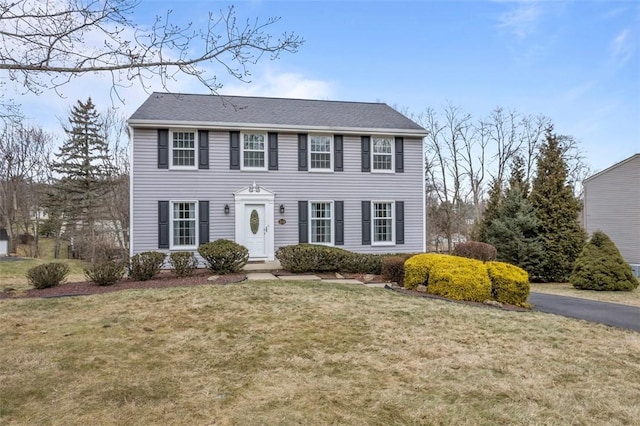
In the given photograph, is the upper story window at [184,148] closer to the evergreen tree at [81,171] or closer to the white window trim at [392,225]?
the white window trim at [392,225]

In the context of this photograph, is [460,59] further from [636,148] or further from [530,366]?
[530,366]

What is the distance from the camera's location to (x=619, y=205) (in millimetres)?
17641

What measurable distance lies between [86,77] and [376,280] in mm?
7787

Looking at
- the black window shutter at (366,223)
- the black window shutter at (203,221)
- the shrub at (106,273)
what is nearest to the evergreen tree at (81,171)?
the black window shutter at (203,221)

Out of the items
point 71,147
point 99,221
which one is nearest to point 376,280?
point 99,221

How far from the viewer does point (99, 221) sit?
79.5ft

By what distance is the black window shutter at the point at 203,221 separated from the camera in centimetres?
1308

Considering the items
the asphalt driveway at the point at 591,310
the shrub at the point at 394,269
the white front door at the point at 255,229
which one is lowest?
the asphalt driveway at the point at 591,310

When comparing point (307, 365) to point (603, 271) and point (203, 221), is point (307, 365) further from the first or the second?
point (603, 271)

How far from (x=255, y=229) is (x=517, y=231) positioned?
949 centimetres

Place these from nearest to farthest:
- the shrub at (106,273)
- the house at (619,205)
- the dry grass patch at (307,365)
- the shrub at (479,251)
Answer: the dry grass patch at (307,365)
the shrub at (106,273)
the shrub at (479,251)
the house at (619,205)

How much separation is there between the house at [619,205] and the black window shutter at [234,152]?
16.5 meters

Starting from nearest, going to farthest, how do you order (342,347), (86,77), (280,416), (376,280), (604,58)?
(280,416) → (86,77) → (342,347) → (376,280) → (604,58)

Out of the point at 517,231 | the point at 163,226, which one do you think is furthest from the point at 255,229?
the point at 517,231
